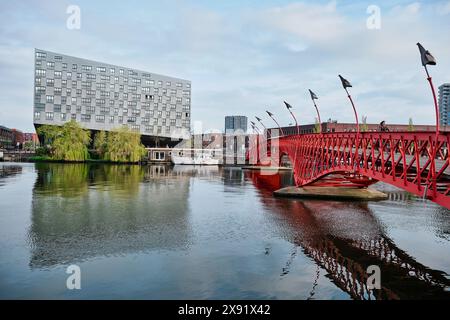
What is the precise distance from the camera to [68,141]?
345 feet

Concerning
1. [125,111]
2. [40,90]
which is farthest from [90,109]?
[40,90]

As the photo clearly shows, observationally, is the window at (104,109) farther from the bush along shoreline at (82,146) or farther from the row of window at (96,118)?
the bush along shoreline at (82,146)

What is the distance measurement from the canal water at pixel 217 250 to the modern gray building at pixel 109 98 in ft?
298

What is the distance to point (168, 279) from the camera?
50.2ft

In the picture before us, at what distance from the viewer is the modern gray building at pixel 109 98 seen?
4560 inches

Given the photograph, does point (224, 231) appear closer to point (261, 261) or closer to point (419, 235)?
point (261, 261)

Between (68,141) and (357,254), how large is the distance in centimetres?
10074

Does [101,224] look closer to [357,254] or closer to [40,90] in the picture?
[357,254]

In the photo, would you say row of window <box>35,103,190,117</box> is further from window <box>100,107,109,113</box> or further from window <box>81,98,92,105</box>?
window <box>81,98,92,105</box>

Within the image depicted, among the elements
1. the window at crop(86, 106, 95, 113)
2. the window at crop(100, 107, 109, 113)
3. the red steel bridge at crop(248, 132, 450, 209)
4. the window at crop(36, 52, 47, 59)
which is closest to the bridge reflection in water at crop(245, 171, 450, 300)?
the red steel bridge at crop(248, 132, 450, 209)

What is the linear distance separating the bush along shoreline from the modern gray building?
27.9ft

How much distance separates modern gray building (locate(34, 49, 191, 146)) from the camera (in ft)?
380
